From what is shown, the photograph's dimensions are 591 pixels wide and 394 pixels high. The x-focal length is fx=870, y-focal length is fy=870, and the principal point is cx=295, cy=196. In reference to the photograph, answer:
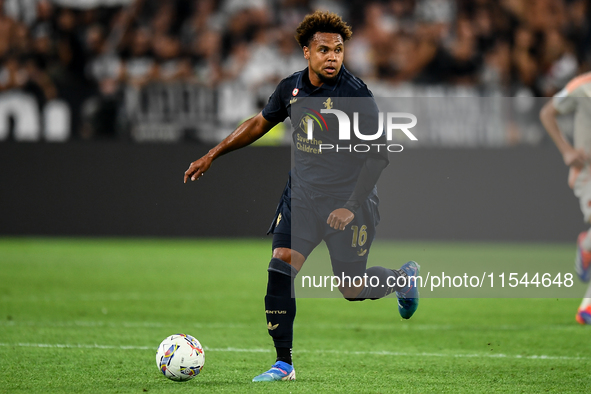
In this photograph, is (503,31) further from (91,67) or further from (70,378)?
(70,378)

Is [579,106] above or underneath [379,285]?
above

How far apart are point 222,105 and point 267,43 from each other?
5.76ft

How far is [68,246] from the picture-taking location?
13578 mm

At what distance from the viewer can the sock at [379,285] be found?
17.7 ft

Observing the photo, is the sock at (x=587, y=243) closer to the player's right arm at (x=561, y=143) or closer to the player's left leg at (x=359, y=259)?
the player's right arm at (x=561, y=143)

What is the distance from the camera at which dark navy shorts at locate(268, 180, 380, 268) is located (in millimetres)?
5016

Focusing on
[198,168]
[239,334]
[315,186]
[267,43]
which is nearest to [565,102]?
[315,186]

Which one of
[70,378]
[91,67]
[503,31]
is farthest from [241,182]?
[70,378]

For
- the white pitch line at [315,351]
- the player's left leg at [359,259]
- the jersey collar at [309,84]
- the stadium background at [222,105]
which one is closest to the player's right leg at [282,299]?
the player's left leg at [359,259]

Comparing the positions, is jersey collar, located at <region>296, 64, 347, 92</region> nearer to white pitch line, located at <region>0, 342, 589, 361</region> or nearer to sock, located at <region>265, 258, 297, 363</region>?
sock, located at <region>265, 258, 297, 363</region>

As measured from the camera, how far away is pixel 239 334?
695cm

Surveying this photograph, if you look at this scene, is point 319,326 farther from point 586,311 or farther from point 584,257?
point 584,257

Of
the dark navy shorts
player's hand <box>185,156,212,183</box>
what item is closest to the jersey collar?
the dark navy shorts

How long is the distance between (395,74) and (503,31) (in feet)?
6.76
